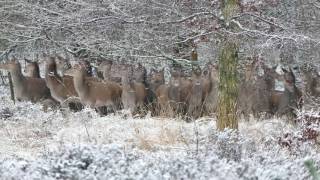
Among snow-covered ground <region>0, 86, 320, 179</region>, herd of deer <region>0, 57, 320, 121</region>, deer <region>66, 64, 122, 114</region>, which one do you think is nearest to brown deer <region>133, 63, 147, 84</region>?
herd of deer <region>0, 57, 320, 121</region>

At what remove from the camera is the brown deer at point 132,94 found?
591 inches

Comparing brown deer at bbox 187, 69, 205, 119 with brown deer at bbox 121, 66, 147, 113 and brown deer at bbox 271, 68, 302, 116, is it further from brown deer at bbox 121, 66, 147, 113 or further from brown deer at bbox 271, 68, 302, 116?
brown deer at bbox 271, 68, 302, 116

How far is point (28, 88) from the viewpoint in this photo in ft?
53.6

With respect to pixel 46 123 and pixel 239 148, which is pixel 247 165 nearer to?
pixel 239 148

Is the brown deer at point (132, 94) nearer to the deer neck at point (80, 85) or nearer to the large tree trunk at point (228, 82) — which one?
the deer neck at point (80, 85)

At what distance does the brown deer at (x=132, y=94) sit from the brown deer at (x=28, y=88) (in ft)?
6.78

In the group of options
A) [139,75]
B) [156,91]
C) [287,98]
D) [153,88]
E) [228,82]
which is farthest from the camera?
[139,75]

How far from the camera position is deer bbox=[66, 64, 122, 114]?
15312 mm

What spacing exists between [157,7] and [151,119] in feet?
12.6

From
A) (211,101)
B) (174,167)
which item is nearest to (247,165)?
Result: (174,167)

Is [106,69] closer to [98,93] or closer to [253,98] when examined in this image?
[98,93]

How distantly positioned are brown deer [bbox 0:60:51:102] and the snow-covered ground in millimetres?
1554

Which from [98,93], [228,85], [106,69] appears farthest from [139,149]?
[106,69]

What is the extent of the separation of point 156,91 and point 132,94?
2.05 feet
